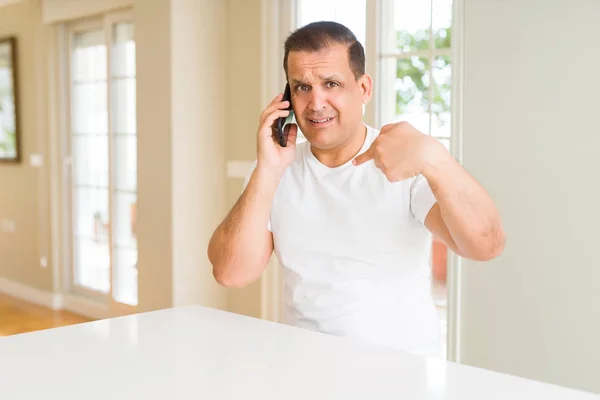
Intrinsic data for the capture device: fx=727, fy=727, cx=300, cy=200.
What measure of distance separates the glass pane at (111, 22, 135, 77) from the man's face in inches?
131

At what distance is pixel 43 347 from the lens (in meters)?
1.44

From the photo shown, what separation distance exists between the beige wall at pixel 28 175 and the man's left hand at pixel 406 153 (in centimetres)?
484

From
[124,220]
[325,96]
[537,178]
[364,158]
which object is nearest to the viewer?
[364,158]

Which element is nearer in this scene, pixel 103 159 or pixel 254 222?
pixel 254 222

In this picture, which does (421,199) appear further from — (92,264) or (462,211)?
(92,264)

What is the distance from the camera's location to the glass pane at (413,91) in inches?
136

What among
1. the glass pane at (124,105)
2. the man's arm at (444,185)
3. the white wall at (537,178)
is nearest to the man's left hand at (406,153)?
the man's arm at (444,185)

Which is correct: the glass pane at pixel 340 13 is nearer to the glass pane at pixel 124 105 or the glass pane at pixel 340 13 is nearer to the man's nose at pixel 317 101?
the glass pane at pixel 124 105

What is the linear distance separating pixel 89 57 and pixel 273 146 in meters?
4.03

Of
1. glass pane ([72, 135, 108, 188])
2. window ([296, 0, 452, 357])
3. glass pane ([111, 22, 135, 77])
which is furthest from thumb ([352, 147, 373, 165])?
glass pane ([72, 135, 108, 188])

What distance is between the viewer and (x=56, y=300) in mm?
5840

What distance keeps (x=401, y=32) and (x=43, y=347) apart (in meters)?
2.63

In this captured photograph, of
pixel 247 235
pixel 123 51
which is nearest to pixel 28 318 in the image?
pixel 123 51

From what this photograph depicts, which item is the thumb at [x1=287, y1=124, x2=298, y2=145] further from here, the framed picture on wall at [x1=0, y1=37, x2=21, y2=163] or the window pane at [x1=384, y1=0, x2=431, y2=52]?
the framed picture on wall at [x1=0, y1=37, x2=21, y2=163]
